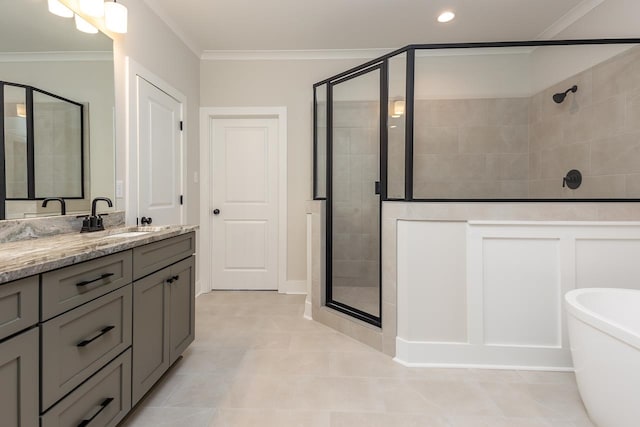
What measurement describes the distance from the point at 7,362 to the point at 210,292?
2.83 metres

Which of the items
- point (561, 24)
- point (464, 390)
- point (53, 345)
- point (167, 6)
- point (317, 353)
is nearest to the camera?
point (53, 345)

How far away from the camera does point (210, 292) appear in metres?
3.63

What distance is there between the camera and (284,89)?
355 centimetres

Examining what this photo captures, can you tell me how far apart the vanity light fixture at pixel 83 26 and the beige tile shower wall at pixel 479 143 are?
8.82 feet

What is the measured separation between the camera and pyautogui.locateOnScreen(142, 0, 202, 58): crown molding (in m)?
2.61

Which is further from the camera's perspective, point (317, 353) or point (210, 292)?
point (210, 292)

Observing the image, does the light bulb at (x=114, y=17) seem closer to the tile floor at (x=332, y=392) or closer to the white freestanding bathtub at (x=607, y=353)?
the tile floor at (x=332, y=392)

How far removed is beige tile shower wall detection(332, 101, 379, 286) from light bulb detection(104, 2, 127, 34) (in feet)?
5.39

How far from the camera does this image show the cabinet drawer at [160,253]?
1499 millimetres

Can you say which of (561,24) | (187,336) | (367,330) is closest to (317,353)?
(367,330)

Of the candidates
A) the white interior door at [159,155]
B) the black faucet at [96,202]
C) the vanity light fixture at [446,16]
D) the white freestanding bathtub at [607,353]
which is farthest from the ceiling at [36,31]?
the white freestanding bathtub at [607,353]

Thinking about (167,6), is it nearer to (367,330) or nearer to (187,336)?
(187,336)

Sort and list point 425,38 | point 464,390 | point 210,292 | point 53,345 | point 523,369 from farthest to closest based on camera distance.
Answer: point 210,292 < point 425,38 < point 523,369 < point 464,390 < point 53,345

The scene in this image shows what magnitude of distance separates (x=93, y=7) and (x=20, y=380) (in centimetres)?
203
